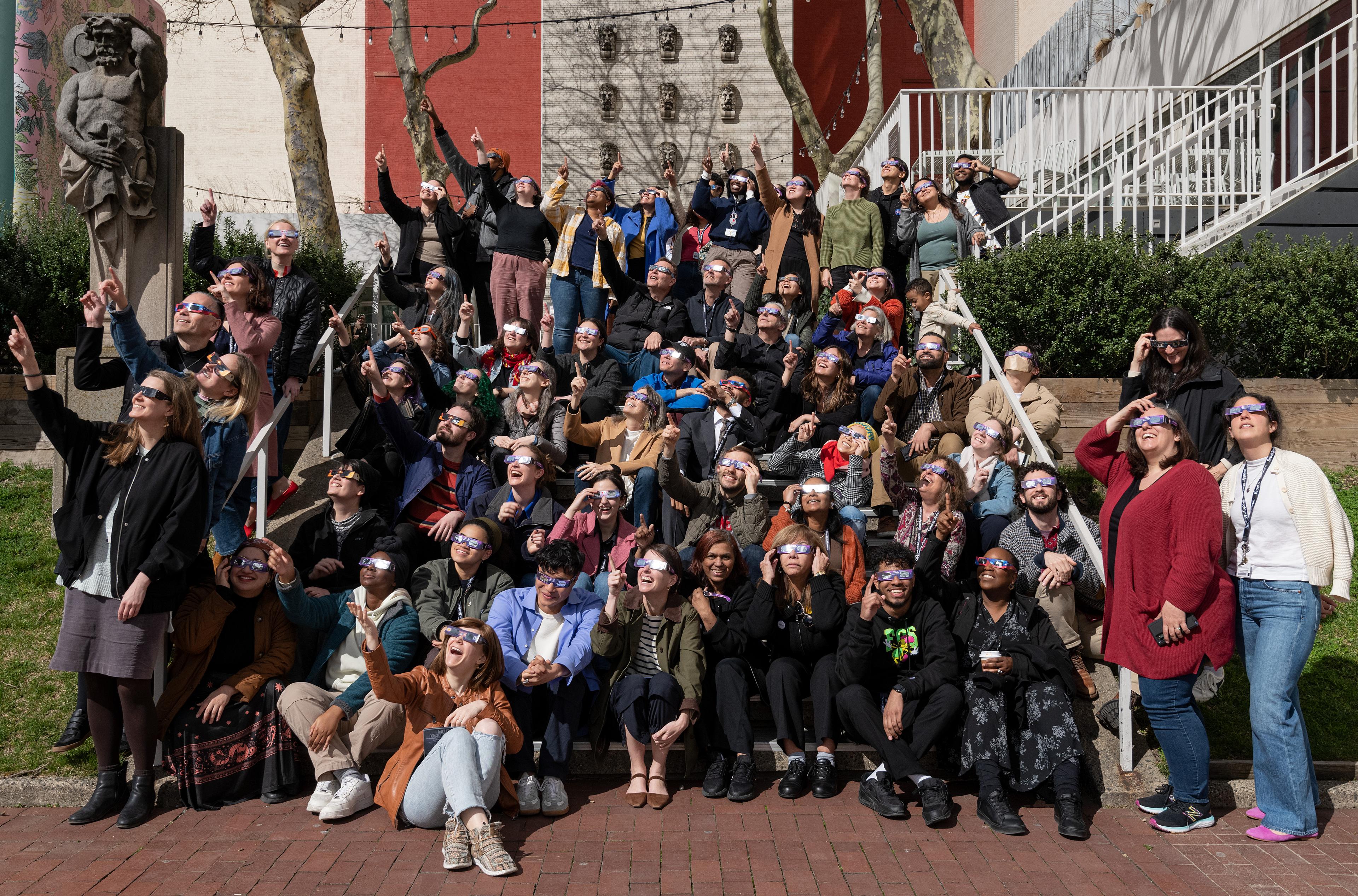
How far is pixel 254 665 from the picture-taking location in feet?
18.9

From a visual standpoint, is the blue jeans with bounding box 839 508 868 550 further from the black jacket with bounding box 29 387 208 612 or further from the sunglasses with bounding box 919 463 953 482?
the black jacket with bounding box 29 387 208 612

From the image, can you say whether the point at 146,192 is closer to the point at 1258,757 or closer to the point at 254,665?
the point at 254,665

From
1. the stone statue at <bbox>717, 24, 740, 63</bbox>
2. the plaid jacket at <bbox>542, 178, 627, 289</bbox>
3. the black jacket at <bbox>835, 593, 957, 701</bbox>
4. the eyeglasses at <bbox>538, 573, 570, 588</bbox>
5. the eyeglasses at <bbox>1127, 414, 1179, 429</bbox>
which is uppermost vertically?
the stone statue at <bbox>717, 24, 740, 63</bbox>

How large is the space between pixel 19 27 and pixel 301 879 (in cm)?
1074

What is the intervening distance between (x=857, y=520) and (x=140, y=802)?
4123 mm

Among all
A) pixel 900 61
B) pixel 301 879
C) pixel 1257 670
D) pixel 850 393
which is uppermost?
pixel 900 61

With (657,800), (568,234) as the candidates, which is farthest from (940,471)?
(568,234)

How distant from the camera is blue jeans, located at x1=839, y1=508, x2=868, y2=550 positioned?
6.99 meters

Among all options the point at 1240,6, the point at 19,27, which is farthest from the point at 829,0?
the point at 19,27

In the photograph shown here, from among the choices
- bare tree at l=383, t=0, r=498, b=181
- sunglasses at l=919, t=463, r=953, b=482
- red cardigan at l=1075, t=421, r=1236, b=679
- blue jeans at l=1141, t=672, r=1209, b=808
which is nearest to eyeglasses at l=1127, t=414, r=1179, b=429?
A: red cardigan at l=1075, t=421, r=1236, b=679

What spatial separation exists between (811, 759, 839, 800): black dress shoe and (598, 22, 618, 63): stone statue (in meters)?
21.8

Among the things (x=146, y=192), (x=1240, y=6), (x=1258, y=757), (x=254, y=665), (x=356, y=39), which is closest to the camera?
(x=1258, y=757)

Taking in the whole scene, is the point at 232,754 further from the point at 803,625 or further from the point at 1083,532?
the point at 1083,532

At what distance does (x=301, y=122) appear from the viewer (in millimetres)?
14461
